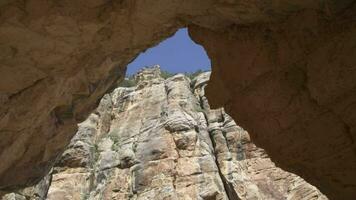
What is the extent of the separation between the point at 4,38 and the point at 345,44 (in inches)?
221

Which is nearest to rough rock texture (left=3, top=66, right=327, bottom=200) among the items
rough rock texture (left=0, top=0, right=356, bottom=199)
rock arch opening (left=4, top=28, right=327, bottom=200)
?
rock arch opening (left=4, top=28, right=327, bottom=200)

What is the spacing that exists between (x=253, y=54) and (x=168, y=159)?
16524mm

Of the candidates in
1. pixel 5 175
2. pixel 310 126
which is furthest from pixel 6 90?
pixel 310 126

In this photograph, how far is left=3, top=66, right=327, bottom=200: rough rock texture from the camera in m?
21.8

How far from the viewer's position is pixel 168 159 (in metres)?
23.1

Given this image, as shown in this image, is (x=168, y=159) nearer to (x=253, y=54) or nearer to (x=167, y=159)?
(x=167, y=159)

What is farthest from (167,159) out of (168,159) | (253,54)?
(253,54)

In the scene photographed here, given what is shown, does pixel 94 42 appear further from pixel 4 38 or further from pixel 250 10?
pixel 250 10

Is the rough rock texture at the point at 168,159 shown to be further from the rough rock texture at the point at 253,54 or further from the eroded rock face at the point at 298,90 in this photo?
the eroded rock face at the point at 298,90

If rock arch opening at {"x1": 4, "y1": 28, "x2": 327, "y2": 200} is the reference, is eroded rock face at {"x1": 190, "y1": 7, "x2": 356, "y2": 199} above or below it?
below

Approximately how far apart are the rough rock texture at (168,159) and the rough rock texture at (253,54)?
13086 mm

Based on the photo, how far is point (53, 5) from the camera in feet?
22.0

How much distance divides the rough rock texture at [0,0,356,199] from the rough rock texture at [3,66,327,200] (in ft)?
42.9

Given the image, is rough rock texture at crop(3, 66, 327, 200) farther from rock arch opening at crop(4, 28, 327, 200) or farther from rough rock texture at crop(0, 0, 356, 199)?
rough rock texture at crop(0, 0, 356, 199)
